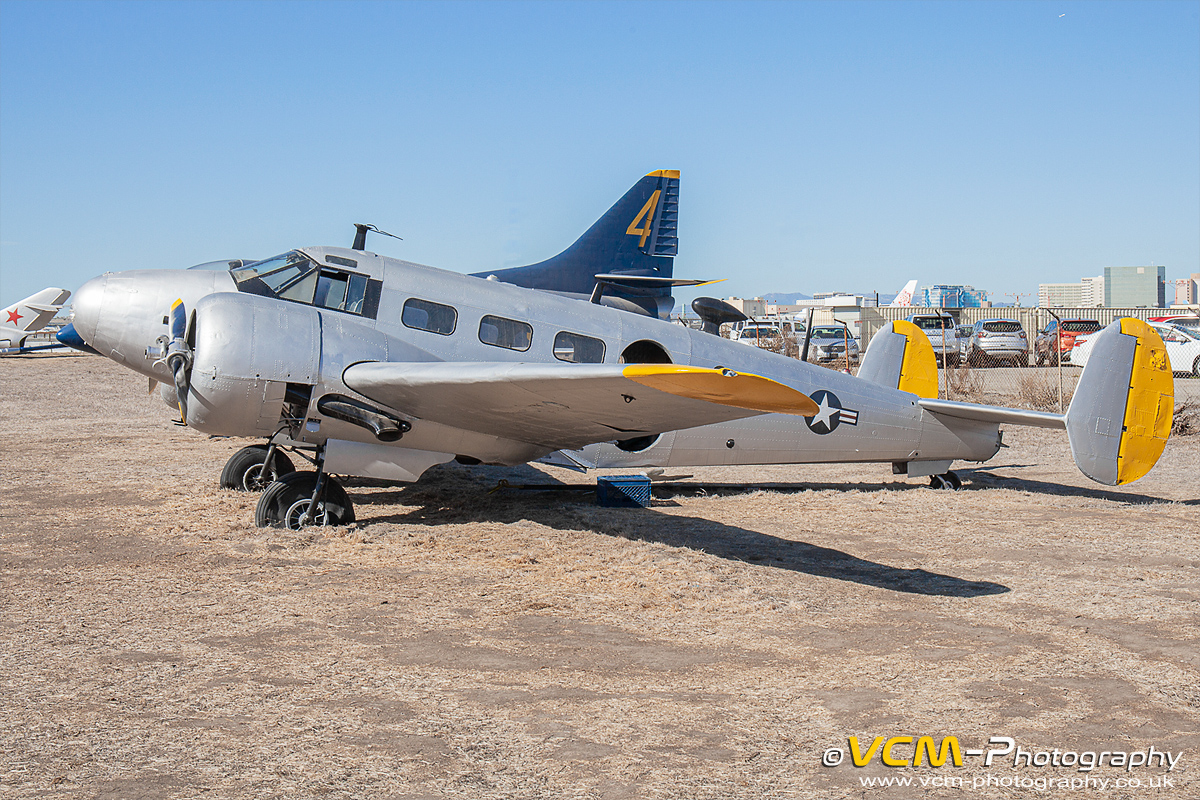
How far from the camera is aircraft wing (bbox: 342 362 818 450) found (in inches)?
Result: 226

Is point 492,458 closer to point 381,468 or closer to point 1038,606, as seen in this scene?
point 381,468

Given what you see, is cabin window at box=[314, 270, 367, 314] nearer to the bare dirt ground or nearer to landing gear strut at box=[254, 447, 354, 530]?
landing gear strut at box=[254, 447, 354, 530]

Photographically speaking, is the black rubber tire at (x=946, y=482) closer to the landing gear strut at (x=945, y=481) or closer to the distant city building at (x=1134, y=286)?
the landing gear strut at (x=945, y=481)

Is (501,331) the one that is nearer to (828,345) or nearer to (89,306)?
(89,306)

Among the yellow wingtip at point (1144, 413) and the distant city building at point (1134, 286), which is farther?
the distant city building at point (1134, 286)

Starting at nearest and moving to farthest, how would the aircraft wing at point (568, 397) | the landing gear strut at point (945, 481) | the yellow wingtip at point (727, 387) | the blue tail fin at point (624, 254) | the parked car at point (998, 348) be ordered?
1. the yellow wingtip at point (727, 387)
2. the aircraft wing at point (568, 397)
3. the landing gear strut at point (945, 481)
4. the blue tail fin at point (624, 254)
5. the parked car at point (998, 348)

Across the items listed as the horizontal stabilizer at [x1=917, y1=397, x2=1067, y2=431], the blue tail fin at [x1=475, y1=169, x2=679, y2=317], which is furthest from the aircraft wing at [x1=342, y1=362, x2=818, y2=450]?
the blue tail fin at [x1=475, y1=169, x2=679, y2=317]

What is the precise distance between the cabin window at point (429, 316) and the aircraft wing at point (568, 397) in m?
0.60

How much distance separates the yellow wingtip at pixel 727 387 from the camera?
558 centimetres

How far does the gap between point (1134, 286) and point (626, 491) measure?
172059 mm

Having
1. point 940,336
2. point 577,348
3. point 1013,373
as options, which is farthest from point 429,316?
point 940,336

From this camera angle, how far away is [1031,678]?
16.8 feet

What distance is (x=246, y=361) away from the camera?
811 centimetres

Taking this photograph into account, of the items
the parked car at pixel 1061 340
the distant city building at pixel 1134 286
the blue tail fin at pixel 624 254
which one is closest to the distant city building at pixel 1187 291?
the distant city building at pixel 1134 286
